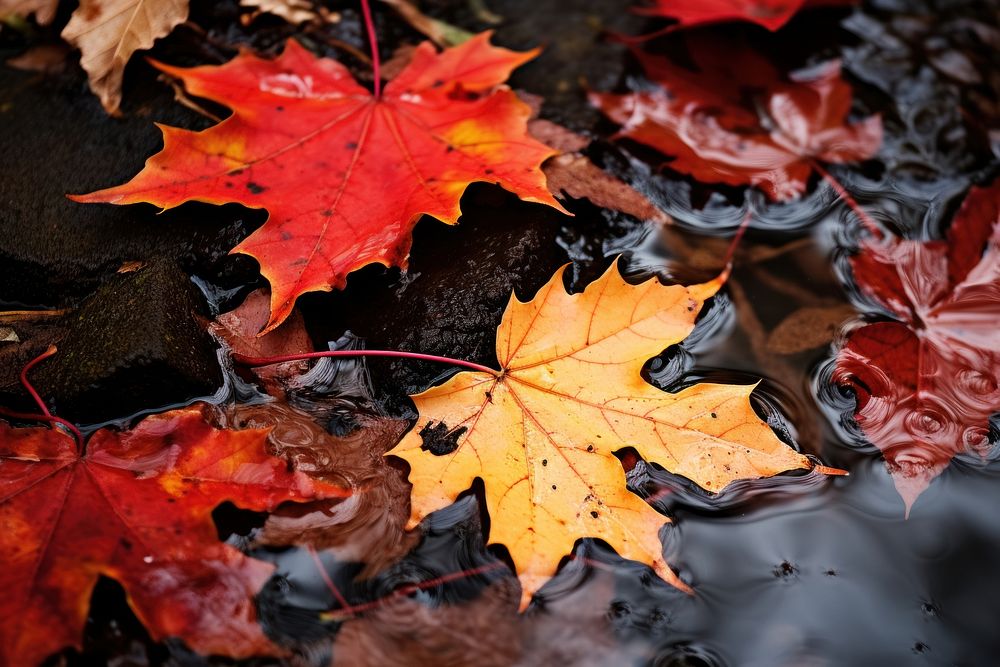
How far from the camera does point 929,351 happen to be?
1.66 m

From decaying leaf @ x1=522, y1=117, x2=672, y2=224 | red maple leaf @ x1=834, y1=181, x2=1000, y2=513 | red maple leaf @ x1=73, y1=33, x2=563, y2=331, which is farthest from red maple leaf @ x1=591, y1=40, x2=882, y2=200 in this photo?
red maple leaf @ x1=73, y1=33, x2=563, y2=331

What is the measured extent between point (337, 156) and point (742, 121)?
1.17 m

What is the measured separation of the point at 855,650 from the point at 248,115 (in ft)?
5.61

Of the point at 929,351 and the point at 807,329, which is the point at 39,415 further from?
the point at 929,351

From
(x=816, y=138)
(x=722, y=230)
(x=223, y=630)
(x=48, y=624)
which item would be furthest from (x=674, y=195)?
(x=48, y=624)

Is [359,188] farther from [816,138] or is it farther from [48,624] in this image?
[816,138]

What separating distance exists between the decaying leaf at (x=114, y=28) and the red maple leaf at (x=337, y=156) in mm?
210

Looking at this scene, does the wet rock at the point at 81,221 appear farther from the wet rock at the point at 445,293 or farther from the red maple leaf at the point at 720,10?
the red maple leaf at the point at 720,10

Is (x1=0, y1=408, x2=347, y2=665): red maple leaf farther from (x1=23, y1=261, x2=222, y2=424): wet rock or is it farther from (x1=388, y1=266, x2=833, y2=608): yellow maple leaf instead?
(x1=388, y1=266, x2=833, y2=608): yellow maple leaf

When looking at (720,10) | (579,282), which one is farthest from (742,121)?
(579,282)

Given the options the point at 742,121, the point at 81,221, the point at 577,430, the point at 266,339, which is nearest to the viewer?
the point at 577,430

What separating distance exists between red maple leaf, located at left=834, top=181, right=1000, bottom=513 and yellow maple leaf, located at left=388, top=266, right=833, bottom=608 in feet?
1.14

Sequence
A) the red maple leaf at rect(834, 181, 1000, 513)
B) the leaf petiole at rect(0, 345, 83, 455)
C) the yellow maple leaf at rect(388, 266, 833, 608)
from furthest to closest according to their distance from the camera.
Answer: the red maple leaf at rect(834, 181, 1000, 513), the leaf petiole at rect(0, 345, 83, 455), the yellow maple leaf at rect(388, 266, 833, 608)

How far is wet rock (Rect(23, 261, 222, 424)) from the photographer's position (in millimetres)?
1477
